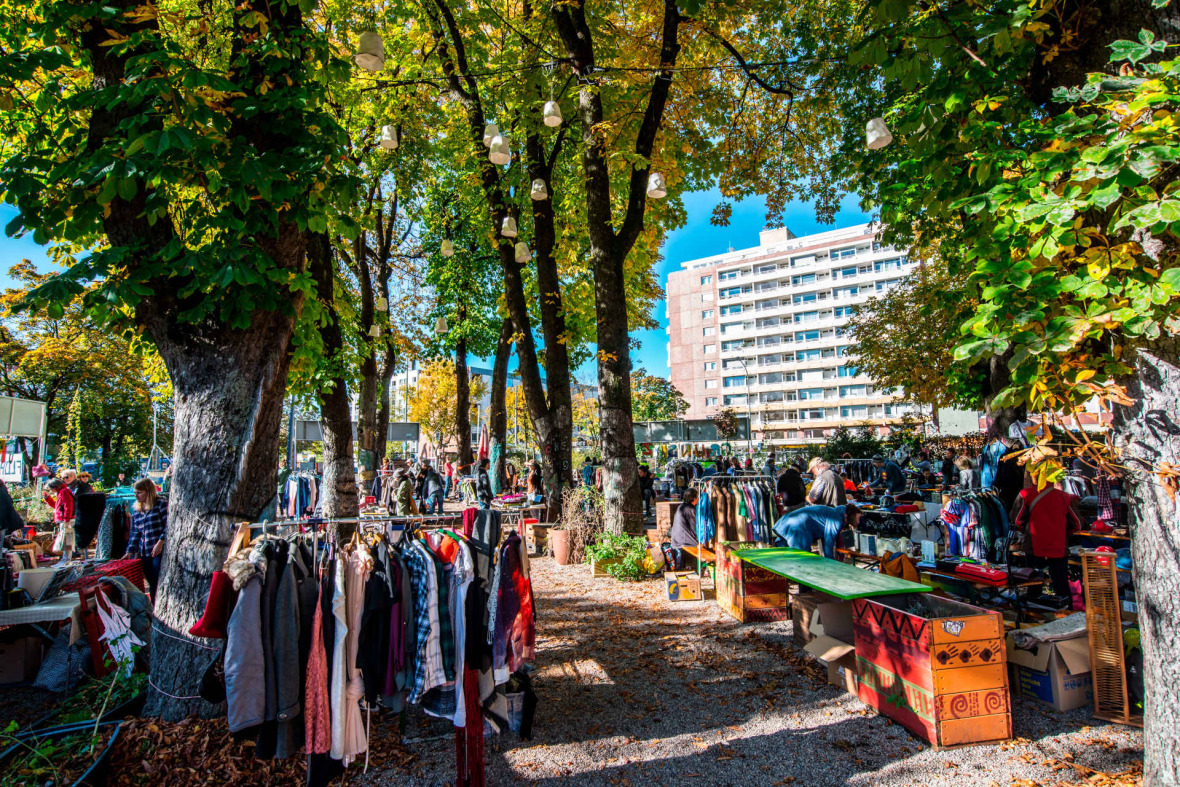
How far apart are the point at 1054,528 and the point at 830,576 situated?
12.1 feet

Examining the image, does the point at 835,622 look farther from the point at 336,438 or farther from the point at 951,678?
the point at 336,438

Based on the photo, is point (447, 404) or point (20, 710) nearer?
point (20, 710)

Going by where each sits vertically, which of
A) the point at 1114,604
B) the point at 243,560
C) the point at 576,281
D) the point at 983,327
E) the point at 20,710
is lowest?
the point at 20,710

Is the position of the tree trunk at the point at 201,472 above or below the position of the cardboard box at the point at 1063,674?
above

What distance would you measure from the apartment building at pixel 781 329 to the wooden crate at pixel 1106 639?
63.0 m

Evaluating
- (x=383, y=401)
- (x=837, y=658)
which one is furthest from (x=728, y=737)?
(x=383, y=401)

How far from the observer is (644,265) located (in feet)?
52.8

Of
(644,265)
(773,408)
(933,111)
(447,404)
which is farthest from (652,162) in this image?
(773,408)

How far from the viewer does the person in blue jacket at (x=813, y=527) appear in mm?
7898

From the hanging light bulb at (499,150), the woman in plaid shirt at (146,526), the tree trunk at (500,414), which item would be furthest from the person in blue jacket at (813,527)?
the tree trunk at (500,414)

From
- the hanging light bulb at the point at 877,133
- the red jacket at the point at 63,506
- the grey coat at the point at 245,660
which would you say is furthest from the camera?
the red jacket at the point at 63,506

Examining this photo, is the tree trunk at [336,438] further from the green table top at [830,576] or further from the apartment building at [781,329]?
the apartment building at [781,329]

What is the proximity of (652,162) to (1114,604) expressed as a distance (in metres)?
8.84

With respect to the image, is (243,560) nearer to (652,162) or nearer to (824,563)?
(824,563)
